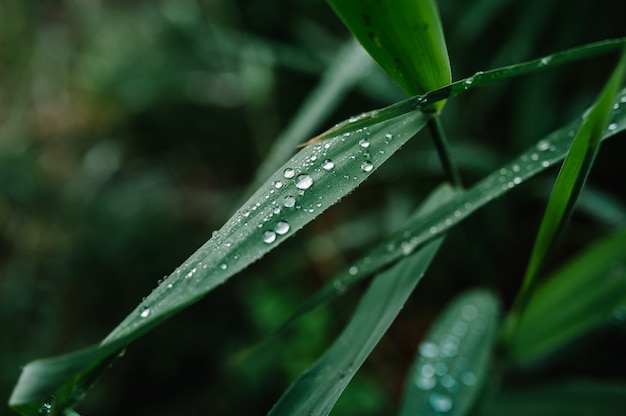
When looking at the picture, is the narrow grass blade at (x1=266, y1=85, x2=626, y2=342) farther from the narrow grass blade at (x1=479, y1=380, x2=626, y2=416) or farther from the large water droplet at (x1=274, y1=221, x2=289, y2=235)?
the narrow grass blade at (x1=479, y1=380, x2=626, y2=416)

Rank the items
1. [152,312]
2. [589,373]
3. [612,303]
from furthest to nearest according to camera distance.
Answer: [589,373] < [612,303] < [152,312]

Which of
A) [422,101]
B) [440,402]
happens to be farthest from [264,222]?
[440,402]

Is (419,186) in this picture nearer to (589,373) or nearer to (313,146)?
(589,373)

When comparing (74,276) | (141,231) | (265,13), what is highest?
(265,13)

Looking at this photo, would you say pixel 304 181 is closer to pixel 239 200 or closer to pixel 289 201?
pixel 289 201

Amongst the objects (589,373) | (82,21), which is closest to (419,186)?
(589,373)

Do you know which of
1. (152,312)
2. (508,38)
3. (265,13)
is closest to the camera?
(152,312)
